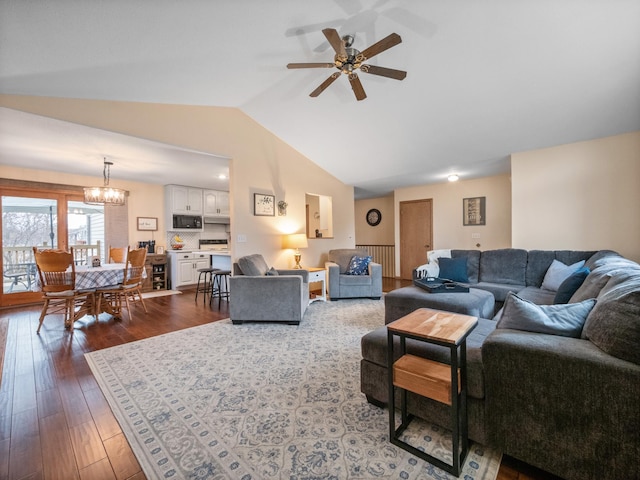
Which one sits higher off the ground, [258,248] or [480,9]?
[480,9]

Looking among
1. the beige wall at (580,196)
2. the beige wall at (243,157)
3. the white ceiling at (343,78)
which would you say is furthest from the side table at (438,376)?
the beige wall at (580,196)

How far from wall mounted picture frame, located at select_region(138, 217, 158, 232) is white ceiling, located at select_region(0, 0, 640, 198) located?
1878 millimetres

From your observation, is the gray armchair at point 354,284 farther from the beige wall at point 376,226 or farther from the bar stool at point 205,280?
the beige wall at point 376,226

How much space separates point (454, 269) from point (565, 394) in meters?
2.92

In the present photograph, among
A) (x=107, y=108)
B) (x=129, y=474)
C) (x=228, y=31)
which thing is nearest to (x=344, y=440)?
(x=129, y=474)

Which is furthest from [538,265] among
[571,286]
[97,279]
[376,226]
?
[97,279]

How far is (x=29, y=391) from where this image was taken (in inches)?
81.2

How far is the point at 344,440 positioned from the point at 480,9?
335cm

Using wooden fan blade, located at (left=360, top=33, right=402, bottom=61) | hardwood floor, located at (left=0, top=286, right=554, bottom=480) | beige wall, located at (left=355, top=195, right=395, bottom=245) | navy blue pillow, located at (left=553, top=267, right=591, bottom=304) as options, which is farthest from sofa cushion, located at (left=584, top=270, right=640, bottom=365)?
beige wall, located at (left=355, top=195, right=395, bottom=245)

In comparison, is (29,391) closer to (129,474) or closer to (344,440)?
(129,474)

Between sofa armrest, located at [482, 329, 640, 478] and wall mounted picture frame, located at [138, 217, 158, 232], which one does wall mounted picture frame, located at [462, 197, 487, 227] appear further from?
wall mounted picture frame, located at [138, 217, 158, 232]

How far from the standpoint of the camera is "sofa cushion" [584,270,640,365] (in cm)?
108

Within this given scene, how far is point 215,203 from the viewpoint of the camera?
685cm

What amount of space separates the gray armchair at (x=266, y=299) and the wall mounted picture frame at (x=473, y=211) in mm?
4531
